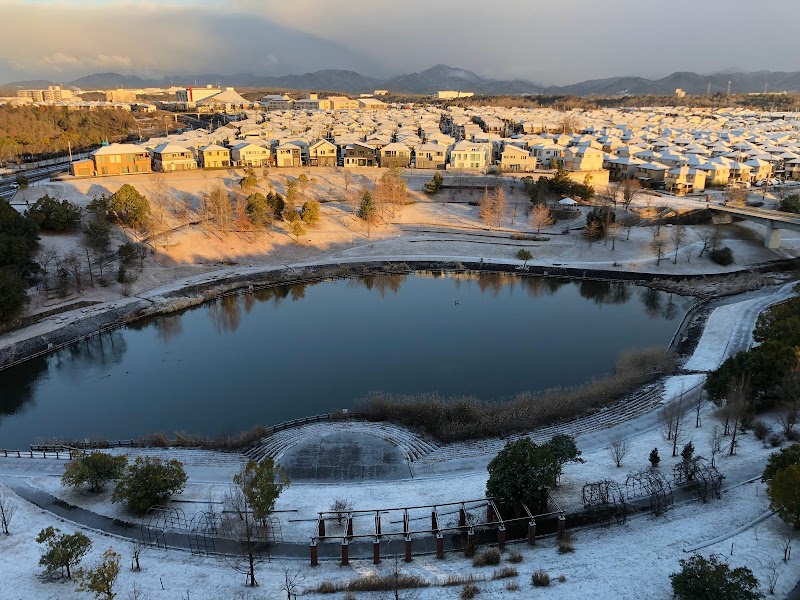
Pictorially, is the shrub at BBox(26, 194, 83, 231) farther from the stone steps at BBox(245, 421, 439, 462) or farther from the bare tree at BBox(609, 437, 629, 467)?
the bare tree at BBox(609, 437, 629, 467)

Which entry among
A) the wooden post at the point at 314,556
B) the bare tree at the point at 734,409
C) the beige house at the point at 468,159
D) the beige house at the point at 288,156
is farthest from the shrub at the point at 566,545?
the beige house at the point at 288,156

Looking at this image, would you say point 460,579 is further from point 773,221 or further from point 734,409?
point 773,221

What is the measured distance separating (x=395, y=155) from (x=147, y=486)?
32581mm

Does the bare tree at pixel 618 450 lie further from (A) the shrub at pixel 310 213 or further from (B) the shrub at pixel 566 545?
(A) the shrub at pixel 310 213

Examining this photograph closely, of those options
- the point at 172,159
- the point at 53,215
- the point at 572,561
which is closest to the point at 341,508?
the point at 572,561

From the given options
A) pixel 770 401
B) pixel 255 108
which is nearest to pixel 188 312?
pixel 770 401

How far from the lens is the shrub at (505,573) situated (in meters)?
6.66

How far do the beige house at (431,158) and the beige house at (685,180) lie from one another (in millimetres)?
13370

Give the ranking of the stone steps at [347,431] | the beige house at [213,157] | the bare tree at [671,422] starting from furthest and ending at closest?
the beige house at [213,157] → the stone steps at [347,431] → the bare tree at [671,422]

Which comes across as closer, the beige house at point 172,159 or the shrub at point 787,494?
the shrub at point 787,494

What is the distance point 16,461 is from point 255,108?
7162 centimetres

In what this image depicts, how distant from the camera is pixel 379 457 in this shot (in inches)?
409

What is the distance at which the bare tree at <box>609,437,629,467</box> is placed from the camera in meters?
9.39

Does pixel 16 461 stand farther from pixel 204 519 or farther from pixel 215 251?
pixel 215 251
